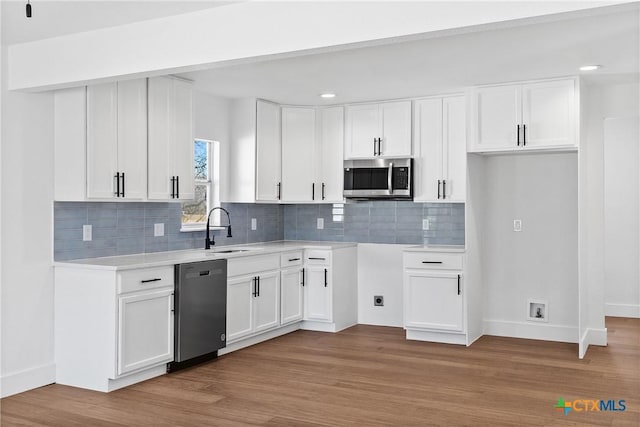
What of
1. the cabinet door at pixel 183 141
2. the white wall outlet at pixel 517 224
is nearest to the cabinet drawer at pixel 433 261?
the white wall outlet at pixel 517 224

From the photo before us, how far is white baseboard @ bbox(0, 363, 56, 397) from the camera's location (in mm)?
4105

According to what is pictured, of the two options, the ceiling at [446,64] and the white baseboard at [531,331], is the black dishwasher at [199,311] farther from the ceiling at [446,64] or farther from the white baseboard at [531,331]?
the white baseboard at [531,331]

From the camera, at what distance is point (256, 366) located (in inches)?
192

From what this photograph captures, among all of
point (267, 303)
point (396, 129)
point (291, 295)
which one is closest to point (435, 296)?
point (291, 295)

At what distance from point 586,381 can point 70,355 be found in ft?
11.9

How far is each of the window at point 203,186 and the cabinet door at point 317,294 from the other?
3.53 feet

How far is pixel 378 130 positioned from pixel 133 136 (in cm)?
247

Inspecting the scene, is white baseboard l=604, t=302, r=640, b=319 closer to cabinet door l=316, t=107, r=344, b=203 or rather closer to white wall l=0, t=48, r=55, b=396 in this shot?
cabinet door l=316, t=107, r=344, b=203

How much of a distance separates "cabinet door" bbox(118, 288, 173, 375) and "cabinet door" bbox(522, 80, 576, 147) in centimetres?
322

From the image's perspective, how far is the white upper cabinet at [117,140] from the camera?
14.3 feet

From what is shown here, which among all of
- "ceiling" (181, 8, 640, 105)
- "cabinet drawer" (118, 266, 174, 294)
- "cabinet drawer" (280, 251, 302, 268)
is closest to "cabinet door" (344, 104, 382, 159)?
"ceiling" (181, 8, 640, 105)

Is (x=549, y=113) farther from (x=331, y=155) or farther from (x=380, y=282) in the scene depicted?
(x=380, y=282)

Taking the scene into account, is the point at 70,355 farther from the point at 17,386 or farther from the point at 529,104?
the point at 529,104

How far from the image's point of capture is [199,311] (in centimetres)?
481
